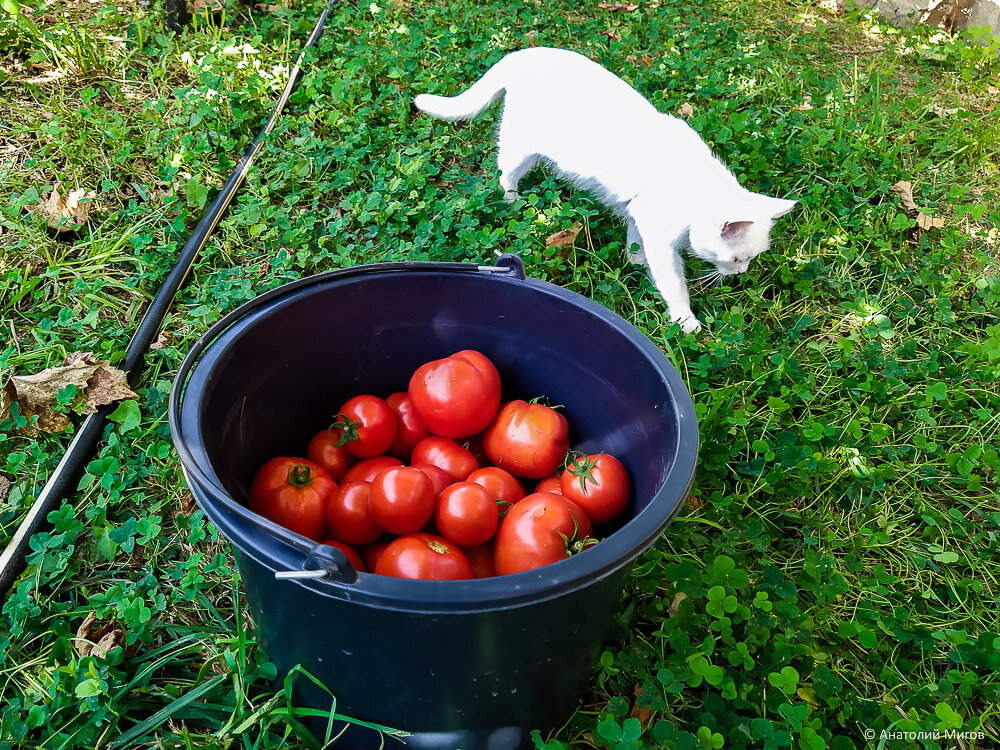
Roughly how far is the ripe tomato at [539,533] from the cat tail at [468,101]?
6.93ft

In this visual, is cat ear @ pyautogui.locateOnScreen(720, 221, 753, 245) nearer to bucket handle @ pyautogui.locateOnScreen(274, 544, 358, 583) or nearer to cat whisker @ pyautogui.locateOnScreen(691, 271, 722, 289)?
cat whisker @ pyautogui.locateOnScreen(691, 271, 722, 289)

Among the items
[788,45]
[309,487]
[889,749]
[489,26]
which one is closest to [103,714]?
[309,487]

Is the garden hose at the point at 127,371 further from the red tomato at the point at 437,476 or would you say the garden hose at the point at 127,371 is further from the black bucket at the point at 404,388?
the red tomato at the point at 437,476

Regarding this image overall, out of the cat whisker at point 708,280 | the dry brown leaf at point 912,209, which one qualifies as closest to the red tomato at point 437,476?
the cat whisker at point 708,280

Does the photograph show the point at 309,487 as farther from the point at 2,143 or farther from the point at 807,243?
the point at 2,143

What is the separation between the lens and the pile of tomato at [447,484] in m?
1.40

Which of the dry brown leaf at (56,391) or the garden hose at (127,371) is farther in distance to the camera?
the dry brown leaf at (56,391)

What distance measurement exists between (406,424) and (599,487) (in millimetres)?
577

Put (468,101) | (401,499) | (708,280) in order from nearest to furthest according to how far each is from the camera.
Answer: (401,499), (708,280), (468,101)

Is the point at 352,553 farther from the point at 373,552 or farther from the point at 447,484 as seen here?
the point at 447,484

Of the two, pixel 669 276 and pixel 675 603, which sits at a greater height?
pixel 669 276

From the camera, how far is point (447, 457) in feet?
5.61

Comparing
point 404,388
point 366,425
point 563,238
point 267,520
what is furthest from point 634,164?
point 267,520

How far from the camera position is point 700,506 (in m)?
1.99
